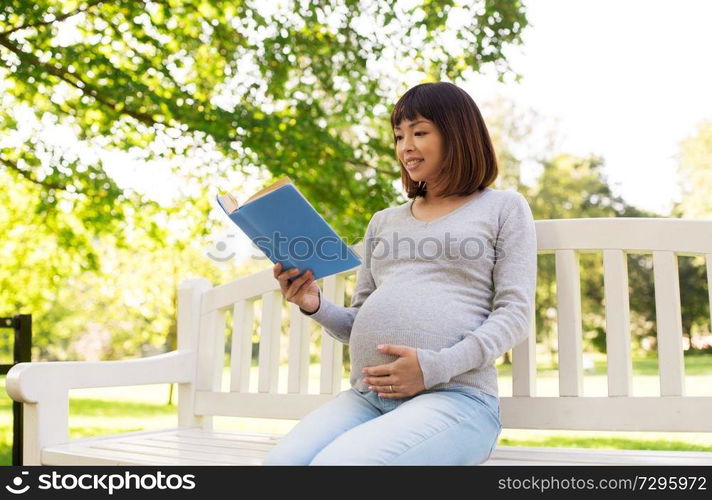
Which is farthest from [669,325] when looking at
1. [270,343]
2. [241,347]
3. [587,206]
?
[587,206]

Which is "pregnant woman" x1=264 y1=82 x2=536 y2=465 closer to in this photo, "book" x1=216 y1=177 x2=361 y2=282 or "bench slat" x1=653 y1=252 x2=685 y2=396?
"book" x1=216 y1=177 x2=361 y2=282

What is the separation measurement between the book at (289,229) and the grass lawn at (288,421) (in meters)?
2.90

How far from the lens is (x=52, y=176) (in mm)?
5910

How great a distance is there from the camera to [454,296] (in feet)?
6.77

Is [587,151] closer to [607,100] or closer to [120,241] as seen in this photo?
[607,100]

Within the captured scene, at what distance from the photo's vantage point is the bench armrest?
2402mm

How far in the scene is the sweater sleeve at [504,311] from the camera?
1895 millimetres

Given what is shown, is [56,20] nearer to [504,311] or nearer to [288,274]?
[288,274]

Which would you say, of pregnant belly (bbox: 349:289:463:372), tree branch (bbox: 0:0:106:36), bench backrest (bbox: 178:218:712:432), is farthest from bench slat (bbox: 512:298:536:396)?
tree branch (bbox: 0:0:106:36)

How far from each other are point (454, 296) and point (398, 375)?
0.29 metres

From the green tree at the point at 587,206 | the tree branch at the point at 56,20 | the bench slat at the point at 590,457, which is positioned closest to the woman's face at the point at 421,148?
the bench slat at the point at 590,457

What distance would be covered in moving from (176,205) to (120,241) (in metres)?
0.77

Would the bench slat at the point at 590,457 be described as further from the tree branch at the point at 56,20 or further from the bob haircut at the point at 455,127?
the tree branch at the point at 56,20

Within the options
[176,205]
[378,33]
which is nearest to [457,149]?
[378,33]
